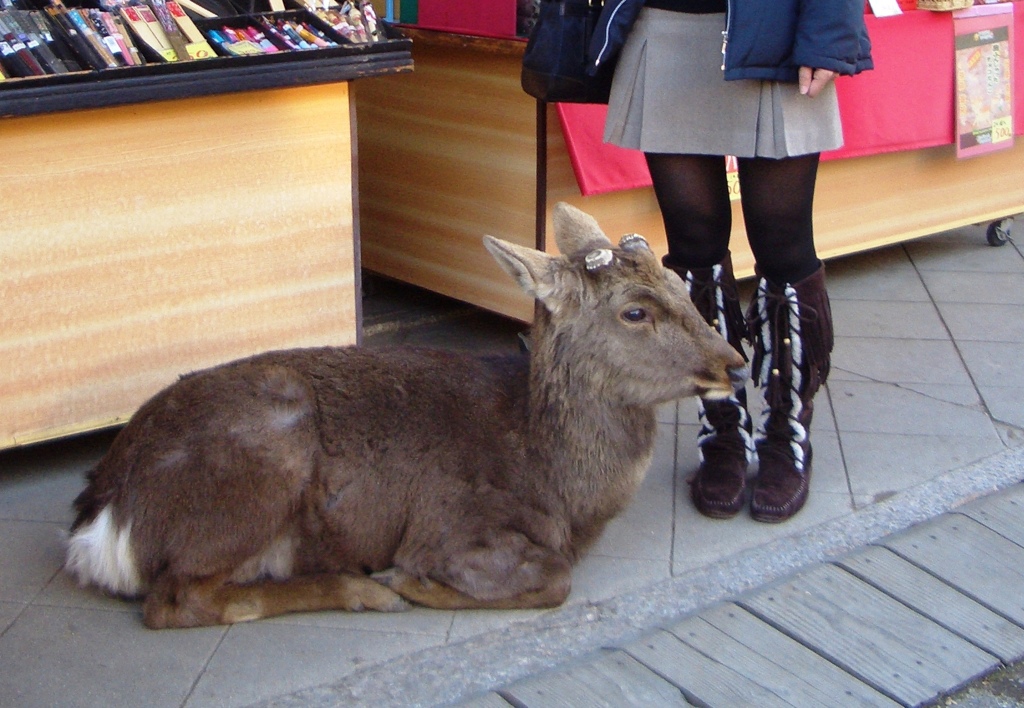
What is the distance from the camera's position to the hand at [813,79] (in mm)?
3670

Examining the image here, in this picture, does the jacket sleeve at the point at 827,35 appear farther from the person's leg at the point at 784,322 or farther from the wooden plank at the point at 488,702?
the wooden plank at the point at 488,702

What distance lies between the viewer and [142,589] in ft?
11.6

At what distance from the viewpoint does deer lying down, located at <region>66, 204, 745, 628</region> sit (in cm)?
342

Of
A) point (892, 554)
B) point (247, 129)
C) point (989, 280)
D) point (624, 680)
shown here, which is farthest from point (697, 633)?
point (989, 280)

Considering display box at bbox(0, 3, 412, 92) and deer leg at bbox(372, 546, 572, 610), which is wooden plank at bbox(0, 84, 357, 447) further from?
deer leg at bbox(372, 546, 572, 610)

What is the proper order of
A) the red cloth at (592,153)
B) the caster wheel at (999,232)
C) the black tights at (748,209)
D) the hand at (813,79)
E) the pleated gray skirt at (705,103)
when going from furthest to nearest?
the caster wheel at (999,232), the red cloth at (592,153), the black tights at (748,209), the pleated gray skirt at (705,103), the hand at (813,79)

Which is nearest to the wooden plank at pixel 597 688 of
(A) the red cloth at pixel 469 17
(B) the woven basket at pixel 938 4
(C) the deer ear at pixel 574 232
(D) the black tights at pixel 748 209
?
(C) the deer ear at pixel 574 232

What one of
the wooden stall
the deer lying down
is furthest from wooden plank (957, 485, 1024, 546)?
the wooden stall

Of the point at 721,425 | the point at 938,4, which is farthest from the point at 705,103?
the point at 938,4

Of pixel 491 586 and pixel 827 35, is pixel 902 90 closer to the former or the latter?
pixel 827 35

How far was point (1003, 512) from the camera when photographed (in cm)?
427

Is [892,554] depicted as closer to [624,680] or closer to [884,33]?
[624,680]

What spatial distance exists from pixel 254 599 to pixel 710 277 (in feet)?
5.82

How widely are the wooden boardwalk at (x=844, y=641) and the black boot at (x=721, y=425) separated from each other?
0.45 meters
